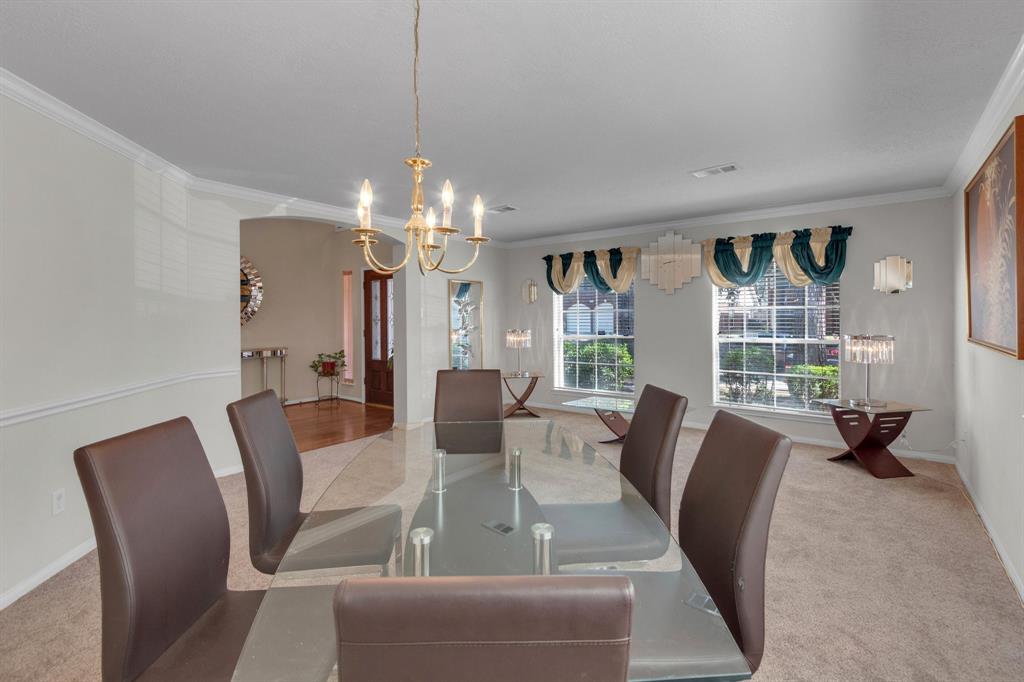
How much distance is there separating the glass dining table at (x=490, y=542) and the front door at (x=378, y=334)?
4.80 m

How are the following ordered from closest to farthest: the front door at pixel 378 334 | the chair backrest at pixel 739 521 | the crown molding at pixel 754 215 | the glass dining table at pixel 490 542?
the glass dining table at pixel 490 542 < the chair backrest at pixel 739 521 < the crown molding at pixel 754 215 < the front door at pixel 378 334

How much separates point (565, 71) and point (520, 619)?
7.86 feet

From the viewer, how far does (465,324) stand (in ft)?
22.3

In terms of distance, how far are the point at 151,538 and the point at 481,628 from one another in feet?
3.67

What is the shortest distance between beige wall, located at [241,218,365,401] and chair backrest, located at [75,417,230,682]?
6.38 m

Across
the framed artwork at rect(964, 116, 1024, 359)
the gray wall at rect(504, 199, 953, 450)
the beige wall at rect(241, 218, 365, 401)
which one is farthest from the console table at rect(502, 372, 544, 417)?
the framed artwork at rect(964, 116, 1024, 359)

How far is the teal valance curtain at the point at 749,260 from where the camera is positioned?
525 centimetres

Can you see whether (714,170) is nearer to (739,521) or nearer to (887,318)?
(887,318)

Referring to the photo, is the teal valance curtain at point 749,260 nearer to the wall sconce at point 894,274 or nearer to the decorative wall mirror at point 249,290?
the wall sconce at point 894,274

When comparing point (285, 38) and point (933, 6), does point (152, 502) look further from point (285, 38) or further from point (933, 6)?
point (933, 6)

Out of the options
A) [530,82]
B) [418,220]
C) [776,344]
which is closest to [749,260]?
[776,344]

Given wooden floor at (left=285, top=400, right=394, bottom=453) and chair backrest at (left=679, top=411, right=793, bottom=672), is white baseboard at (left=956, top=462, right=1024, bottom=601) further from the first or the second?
wooden floor at (left=285, top=400, right=394, bottom=453)

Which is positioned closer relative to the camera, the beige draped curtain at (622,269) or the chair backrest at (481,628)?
the chair backrest at (481,628)

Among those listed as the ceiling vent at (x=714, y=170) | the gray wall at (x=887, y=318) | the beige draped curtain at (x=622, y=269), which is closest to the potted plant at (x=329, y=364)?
the beige draped curtain at (x=622, y=269)
